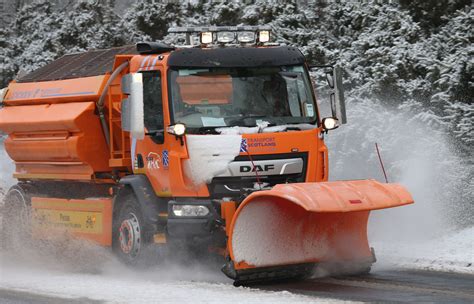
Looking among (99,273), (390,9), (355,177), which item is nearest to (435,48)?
(390,9)

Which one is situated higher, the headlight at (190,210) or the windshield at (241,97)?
the windshield at (241,97)

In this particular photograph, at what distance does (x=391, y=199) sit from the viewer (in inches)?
358

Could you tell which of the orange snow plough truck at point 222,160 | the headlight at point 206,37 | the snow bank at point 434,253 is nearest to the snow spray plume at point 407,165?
the snow bank at point 434,253

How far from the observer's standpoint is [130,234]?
1077 cm

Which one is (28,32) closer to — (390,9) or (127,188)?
(390,9)

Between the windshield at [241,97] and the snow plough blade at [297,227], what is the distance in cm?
123

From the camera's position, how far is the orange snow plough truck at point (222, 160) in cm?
918

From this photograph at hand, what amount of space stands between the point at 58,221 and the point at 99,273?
1.65m

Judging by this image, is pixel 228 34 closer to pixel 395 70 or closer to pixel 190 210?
pixel 190 210

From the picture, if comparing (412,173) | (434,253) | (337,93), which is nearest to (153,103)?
(337,93)

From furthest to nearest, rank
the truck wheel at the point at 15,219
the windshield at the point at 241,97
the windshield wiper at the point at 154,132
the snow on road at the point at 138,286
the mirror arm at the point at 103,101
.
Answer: the truck wheel at the point at 15,219
the mirror arm at the point at 103,101
the windshield wiper at the point at 154,132
the windshield at the point at 241,97
the snow on road at the point at 138,286

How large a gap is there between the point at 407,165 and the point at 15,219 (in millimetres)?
5704

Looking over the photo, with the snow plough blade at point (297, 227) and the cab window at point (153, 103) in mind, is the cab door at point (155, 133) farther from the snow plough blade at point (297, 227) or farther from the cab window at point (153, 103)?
the snow plough blade at point (297, 227)

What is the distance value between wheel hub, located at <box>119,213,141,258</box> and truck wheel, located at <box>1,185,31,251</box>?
2.50m
